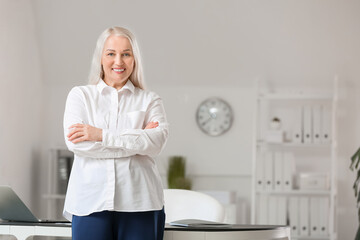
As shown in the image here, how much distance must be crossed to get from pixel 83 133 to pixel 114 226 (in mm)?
312

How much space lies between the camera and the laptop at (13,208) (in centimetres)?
241

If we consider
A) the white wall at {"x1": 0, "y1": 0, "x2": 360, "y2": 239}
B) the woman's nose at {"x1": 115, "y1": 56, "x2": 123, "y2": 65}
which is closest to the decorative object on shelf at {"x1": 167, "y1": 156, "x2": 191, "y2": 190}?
the white wall at {"x1": 0, "y1": 0, "x2": 360, "y2": 239}

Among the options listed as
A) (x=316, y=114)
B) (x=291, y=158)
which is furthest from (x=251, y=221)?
(x=316, y=114)

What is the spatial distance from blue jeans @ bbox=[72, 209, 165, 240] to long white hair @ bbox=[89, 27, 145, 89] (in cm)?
46

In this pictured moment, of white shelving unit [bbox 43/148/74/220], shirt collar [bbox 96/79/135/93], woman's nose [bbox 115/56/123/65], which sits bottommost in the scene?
white shelving unit [bbox 43/148/74/220]

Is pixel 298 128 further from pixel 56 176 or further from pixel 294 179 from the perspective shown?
pixel 56 176

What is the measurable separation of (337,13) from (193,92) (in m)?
1.46

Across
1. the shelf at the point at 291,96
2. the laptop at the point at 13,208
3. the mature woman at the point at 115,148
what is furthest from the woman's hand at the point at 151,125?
the shelf at the point at 291,96

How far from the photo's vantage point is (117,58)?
77.1 inches

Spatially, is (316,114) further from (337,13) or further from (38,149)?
(38,149)

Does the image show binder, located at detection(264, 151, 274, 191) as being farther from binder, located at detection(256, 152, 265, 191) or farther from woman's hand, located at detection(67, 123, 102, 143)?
woman's hand, located at detection(67, 123, 102, 143)

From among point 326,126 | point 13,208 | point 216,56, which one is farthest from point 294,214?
point 13,208

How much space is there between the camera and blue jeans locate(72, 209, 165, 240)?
1.78 m

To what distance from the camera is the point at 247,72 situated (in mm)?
5613
